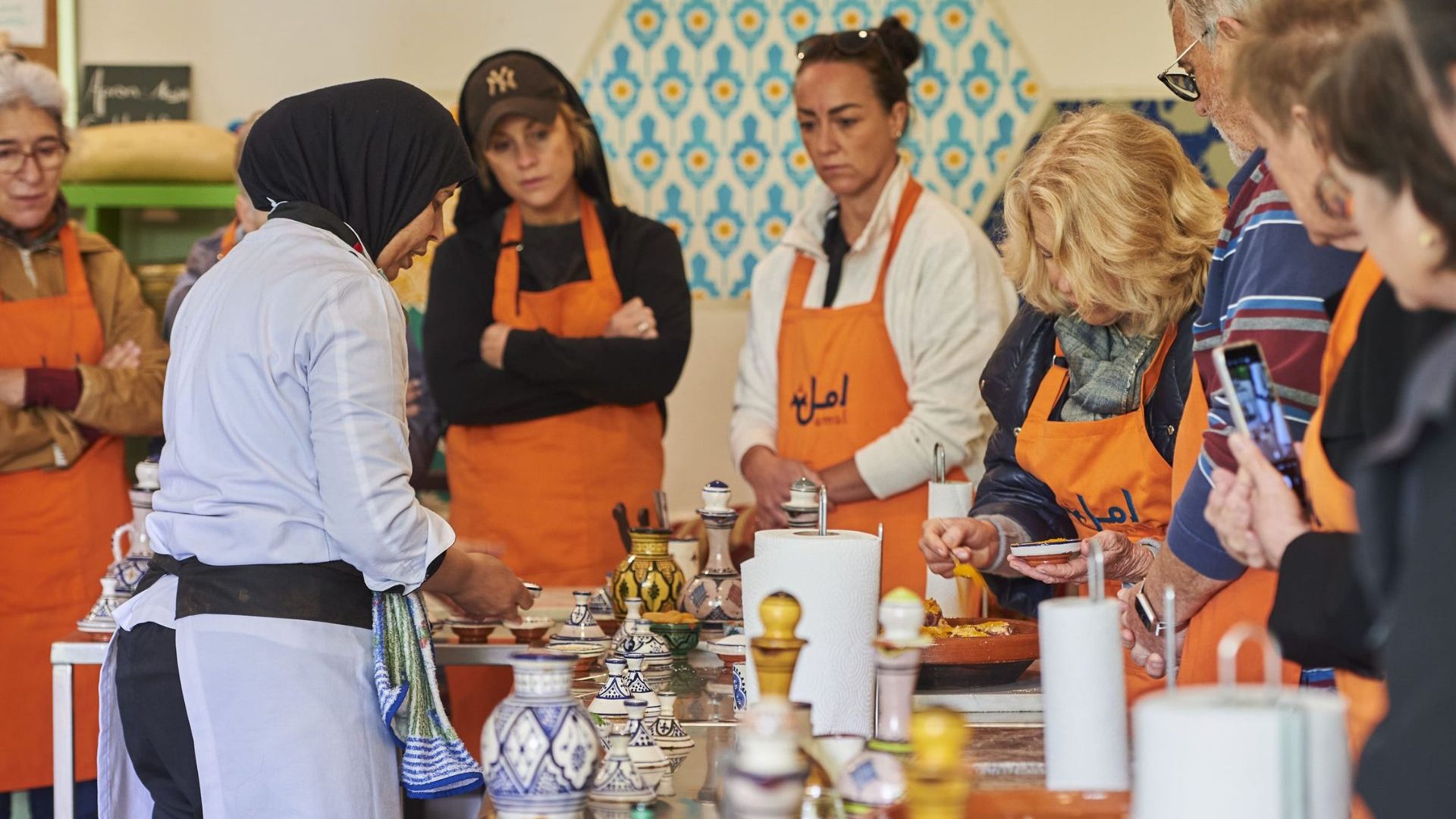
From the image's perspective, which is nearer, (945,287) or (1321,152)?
(1321,152)

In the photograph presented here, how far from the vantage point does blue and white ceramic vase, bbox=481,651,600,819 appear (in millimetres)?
1637

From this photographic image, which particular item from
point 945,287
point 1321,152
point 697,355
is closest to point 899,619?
point 1321,152

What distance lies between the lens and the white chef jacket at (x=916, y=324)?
3834 millimetres

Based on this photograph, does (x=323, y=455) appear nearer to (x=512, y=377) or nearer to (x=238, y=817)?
(x=238, y=817)

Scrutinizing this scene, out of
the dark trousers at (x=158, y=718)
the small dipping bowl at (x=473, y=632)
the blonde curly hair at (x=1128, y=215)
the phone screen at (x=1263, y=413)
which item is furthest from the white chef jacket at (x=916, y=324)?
the phone screen at (x=1263, y=413)

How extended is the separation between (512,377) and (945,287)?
1.13 metres

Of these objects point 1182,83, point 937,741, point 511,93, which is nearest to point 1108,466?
point 1182,83

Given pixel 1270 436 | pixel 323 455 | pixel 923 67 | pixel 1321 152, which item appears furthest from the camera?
pixel 923 67

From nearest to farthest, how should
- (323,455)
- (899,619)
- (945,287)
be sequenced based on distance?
(899,619)
(323,455)
(945,287)

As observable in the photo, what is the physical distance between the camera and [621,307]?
4152mm

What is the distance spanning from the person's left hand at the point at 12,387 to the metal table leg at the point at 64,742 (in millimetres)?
1326

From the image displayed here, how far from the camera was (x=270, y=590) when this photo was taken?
2.25m

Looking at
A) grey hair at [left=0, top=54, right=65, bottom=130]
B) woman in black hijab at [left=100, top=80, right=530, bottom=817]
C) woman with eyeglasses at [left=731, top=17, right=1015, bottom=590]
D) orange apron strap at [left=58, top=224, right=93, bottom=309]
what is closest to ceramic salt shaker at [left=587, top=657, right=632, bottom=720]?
woman in black hijab at [left=100, top=80, right=530, bottom=817]

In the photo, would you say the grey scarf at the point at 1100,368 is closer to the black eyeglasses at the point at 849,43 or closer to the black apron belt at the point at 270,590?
the black apron belt at the point at 270,590
